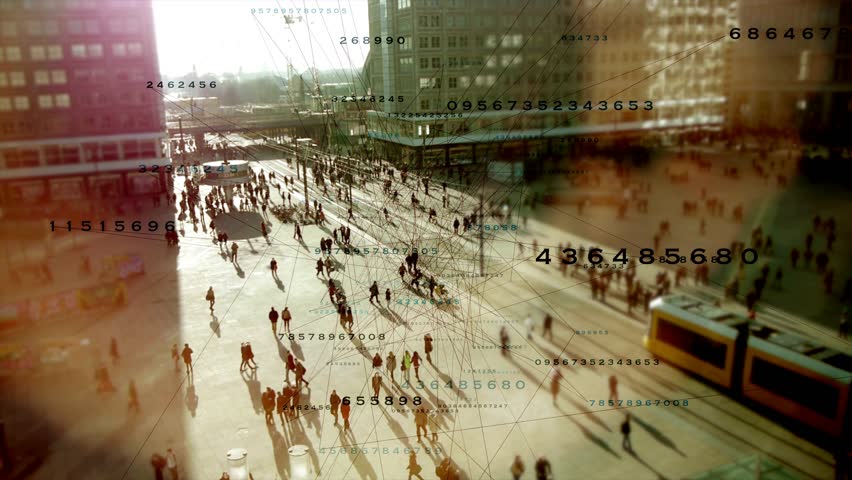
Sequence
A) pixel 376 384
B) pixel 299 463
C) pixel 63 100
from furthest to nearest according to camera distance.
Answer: pixel 376 384
pixel 63 100
pixel 299 463

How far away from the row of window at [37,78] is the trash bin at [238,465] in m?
3.06

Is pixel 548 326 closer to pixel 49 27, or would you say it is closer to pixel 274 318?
pixel 274 318

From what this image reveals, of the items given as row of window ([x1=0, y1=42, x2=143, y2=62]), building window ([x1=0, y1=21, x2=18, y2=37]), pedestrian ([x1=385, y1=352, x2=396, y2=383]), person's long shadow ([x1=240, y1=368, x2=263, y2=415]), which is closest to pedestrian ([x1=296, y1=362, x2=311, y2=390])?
person's long shadow ([x1=240, y1=368, x2=263, y2=415])

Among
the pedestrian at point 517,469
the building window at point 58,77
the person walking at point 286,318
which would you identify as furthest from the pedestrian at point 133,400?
the pedestrian at point 517,469

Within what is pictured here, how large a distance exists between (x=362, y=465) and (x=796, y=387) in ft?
10.3

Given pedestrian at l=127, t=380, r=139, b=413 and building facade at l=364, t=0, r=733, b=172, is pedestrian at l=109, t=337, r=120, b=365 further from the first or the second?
building facade at l=364, t=0, r=733, b=172

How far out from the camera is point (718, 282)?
179 inches

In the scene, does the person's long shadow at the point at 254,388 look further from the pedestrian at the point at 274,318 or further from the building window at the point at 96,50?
the building window at the point at 96,50

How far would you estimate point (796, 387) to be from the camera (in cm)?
399

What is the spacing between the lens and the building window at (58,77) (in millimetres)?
4336

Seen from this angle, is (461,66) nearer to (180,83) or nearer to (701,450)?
(180,83)

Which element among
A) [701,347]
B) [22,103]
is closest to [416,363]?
[701,347]

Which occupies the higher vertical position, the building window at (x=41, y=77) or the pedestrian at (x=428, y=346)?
the building window at (x=41, y=77)

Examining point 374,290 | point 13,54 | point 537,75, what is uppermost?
point 13,54
